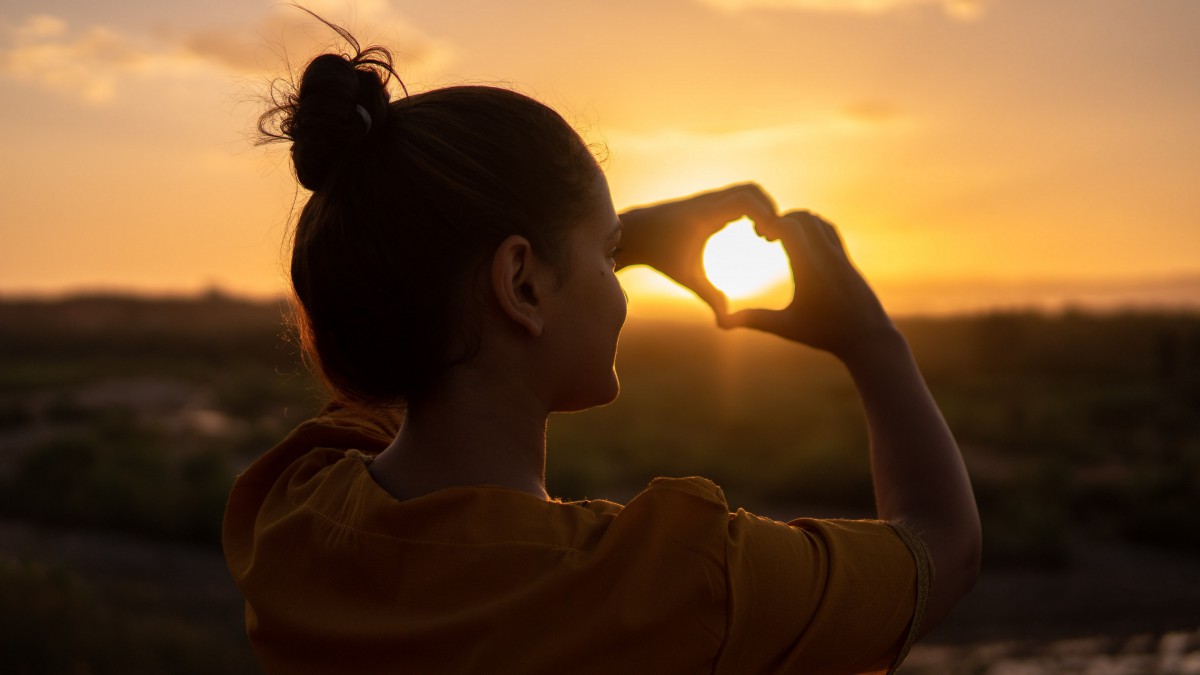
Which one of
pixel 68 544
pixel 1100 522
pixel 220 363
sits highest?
pixel 1100 522

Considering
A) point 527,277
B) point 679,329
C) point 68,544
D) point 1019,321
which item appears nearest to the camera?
point 527,277

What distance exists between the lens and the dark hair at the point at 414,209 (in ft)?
4.03

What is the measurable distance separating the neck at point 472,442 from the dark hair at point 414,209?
0.04m

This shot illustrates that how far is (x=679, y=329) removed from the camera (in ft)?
155

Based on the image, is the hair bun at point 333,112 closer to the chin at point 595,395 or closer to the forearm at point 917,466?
the chin at point 595,395

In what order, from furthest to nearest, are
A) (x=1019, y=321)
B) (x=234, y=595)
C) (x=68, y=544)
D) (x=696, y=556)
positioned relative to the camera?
(x=1019, y=321), (x=68, y=544), (x=234, y=595), (x=696, y=556)

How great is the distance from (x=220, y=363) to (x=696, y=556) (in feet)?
167

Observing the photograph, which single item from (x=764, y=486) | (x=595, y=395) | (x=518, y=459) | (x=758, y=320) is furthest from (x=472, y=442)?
(x=764, y=486)

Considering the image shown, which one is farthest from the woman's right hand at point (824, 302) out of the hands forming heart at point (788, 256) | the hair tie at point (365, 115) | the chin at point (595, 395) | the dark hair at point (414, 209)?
the hair tie at point (365, 115)

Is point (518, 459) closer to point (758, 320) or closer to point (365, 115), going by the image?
point (758, 320)

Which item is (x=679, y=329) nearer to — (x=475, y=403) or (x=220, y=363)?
(x=220, y=363)

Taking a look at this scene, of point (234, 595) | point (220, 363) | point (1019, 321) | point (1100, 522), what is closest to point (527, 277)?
point (234, 595)

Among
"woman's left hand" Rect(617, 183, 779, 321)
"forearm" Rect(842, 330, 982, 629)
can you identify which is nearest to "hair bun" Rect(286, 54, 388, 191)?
"woman's left hand" Rect(617, 183, 779, 321)

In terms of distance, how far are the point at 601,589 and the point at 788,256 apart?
0.50m
